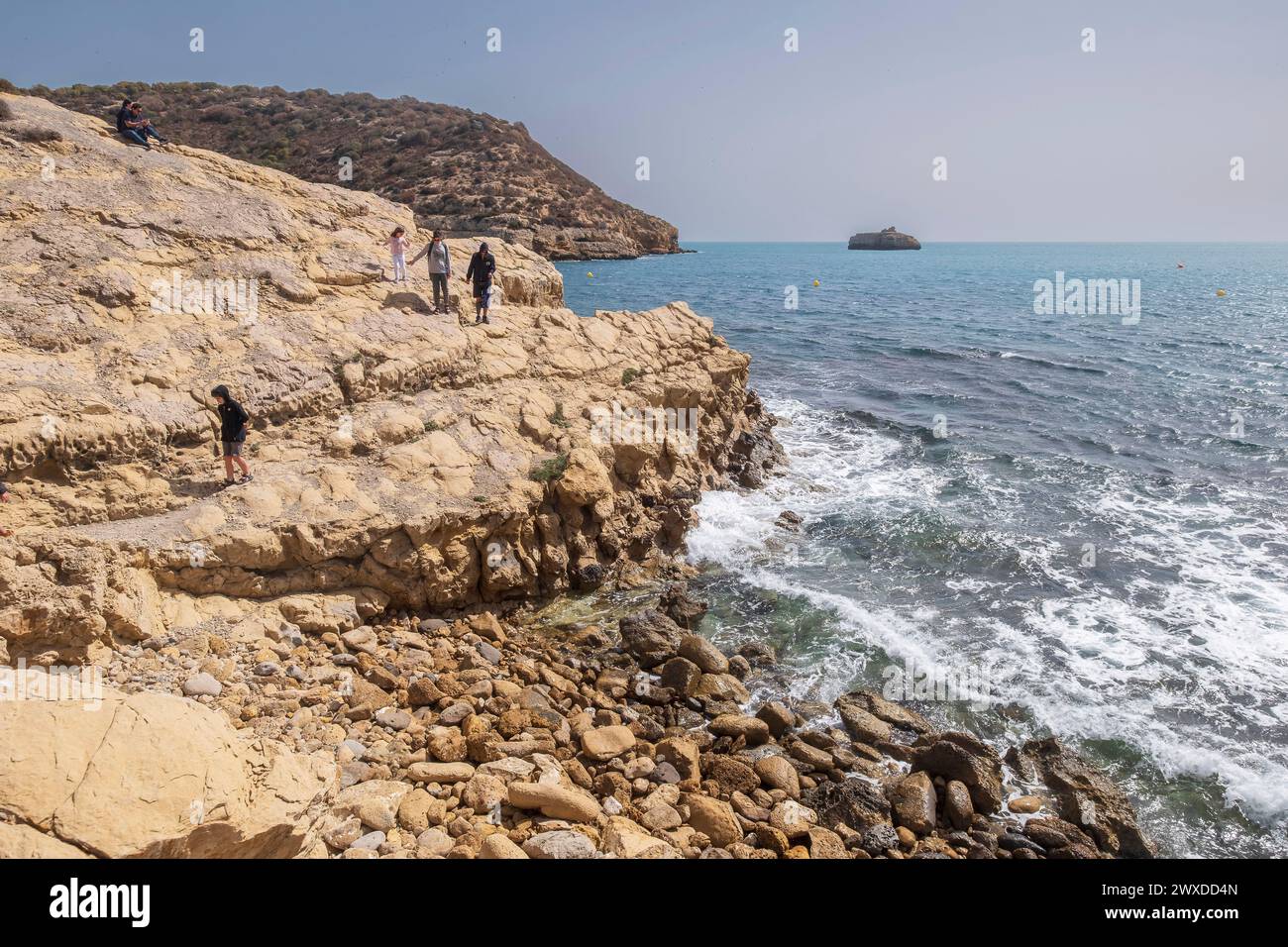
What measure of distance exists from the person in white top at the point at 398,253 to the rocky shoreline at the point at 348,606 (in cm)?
57

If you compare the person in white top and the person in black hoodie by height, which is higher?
the person in white top

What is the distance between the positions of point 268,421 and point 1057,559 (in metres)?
16.0

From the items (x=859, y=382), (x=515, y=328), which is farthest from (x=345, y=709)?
(x=859, y=382)

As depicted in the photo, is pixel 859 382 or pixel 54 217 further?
pixel 859 382

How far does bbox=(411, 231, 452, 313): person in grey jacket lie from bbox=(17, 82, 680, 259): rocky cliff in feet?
189

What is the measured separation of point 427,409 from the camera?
12961mm

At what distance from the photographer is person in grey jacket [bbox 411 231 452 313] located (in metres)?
14.6

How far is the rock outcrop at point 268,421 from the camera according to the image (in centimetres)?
912

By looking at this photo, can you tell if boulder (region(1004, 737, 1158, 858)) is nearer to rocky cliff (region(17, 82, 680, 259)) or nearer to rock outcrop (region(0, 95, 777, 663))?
rock outcrop (region(0, 95, 777, 663))
